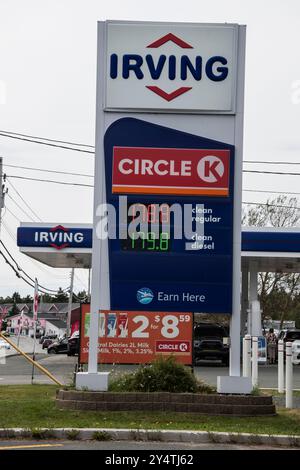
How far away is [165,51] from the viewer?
1430 cm

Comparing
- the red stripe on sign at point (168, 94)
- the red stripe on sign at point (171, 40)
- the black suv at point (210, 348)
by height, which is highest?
the red stripe on sign at point (171, 40)

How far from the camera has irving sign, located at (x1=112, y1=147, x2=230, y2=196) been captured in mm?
14242

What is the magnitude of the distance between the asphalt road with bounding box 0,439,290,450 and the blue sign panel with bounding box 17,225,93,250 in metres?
23.1

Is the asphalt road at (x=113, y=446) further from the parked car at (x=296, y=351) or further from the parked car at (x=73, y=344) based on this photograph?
the parked car at (x=73, y=344)

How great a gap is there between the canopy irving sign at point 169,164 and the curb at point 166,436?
117 inches

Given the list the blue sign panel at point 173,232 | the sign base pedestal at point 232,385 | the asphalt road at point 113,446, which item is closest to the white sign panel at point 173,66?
the blue sign panel at point 173,232

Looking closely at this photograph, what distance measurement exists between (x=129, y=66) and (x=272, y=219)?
126 feet

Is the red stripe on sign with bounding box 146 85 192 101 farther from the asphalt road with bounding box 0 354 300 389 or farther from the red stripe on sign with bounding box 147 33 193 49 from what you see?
the asphalt road with bounding box 0 354 300 389

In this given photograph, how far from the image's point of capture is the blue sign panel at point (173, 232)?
1417cm

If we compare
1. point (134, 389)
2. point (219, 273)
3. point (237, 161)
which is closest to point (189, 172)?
point (237, 161)

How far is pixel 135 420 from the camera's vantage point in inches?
483

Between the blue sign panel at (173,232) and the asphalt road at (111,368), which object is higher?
the blue sign panel at (173,232)

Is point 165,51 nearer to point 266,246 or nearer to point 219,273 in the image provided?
point 219,273

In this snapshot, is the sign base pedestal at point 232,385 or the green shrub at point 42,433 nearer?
the green shrub at point 42,433
